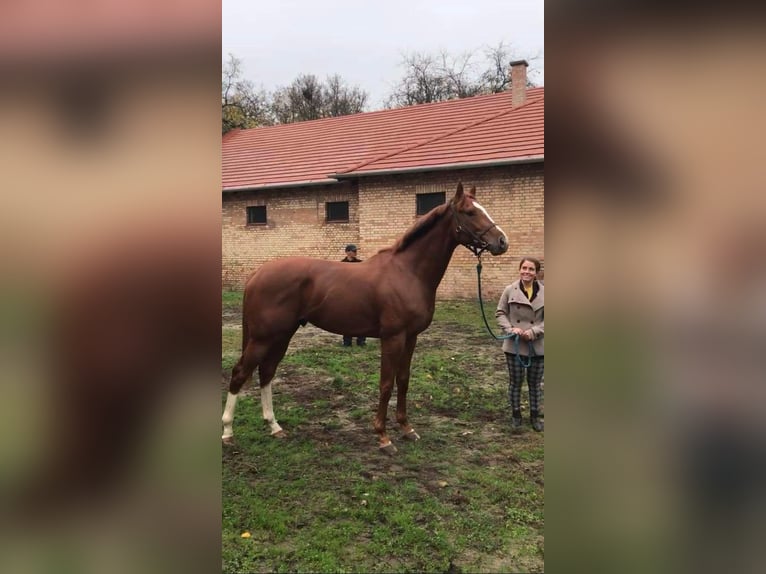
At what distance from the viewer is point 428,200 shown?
1384 cm

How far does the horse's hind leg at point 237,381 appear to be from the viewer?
4371 mm

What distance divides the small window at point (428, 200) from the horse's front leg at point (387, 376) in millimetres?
9659

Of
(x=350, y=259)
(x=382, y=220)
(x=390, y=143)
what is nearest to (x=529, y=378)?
(x=350, y=259)

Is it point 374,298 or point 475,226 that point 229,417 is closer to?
point 374,298

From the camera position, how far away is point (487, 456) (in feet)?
13.6

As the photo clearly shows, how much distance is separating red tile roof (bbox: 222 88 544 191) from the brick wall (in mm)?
411

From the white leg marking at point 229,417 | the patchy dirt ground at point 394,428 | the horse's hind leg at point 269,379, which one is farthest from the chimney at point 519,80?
the white leg marking at point 229,417

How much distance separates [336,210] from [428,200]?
10.7ft
